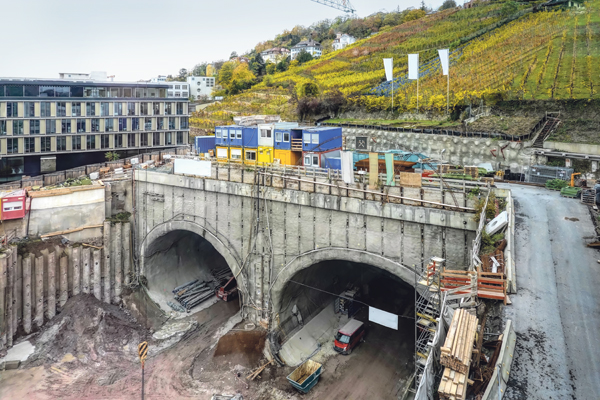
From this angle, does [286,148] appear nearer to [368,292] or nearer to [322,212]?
[322,212]

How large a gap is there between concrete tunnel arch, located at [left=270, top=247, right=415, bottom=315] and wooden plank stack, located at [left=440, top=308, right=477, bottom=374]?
9.79 metres

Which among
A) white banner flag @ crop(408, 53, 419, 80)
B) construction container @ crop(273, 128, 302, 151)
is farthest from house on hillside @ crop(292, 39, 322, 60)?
construction container @ crop(273, 128, 302, 151)

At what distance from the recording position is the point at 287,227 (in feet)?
86.9

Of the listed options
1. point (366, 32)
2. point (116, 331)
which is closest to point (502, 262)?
point (116, 331)

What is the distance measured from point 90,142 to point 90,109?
4.34 m

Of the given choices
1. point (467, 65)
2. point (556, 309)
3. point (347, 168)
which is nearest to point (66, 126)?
point (347, 168)

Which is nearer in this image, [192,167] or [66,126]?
[192,167]

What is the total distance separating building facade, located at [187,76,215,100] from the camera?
127 m

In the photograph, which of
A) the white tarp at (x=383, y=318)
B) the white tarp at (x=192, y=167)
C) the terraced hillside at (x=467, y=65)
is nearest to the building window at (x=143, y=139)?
the terraced hillside at (x=467, y=65)

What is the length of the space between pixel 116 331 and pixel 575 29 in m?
72.9

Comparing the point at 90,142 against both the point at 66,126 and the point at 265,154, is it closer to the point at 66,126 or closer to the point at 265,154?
the point at 66,126

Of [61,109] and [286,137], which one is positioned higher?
[61,109]

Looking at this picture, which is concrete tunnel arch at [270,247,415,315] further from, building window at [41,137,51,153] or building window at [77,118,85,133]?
building window at [41,137,51,153]

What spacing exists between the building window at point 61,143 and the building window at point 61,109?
292cm
